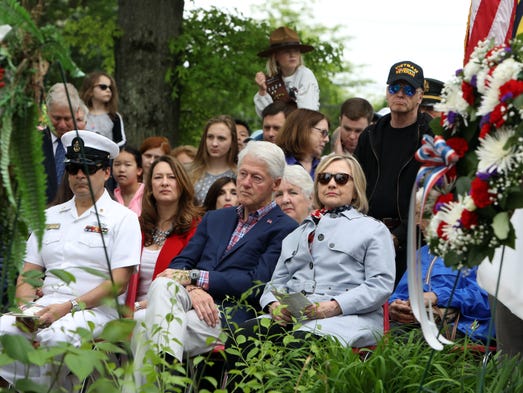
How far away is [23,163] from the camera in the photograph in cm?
317

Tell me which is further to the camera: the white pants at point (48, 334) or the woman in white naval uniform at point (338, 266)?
the white pants at point (48, 334)

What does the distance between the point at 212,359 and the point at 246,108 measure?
11.0 meters

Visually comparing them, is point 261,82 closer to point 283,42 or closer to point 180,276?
point 283,42

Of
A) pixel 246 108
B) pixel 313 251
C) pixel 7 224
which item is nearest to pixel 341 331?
pixel 313 251

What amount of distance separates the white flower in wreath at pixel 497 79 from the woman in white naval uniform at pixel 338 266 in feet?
6.07

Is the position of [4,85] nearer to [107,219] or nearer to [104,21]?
[107,219]

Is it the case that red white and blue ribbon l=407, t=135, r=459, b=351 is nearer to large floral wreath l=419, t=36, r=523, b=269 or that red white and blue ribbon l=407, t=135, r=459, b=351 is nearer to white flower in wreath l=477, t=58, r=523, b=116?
large floral wreath l=419, t=36, r=523, b=269

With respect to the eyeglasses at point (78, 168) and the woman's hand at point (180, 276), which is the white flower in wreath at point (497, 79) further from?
the eyeglasses at point (78, 168)

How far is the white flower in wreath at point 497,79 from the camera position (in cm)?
374

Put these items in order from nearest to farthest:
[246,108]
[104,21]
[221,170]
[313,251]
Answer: [313,251] → [221,170] → [104,21] → [246,108]

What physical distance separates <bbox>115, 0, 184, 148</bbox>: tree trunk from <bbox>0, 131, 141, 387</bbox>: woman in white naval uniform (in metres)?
5.99

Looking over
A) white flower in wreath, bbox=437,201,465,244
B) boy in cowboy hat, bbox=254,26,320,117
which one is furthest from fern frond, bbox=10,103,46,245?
boy in cowboy hat, bbox=254,26,320,117

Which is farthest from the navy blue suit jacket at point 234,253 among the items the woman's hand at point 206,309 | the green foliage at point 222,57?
the green foliage at point 222,57

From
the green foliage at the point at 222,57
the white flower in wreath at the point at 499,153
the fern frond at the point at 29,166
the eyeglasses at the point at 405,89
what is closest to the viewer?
the fern frond at the point at 29,166
